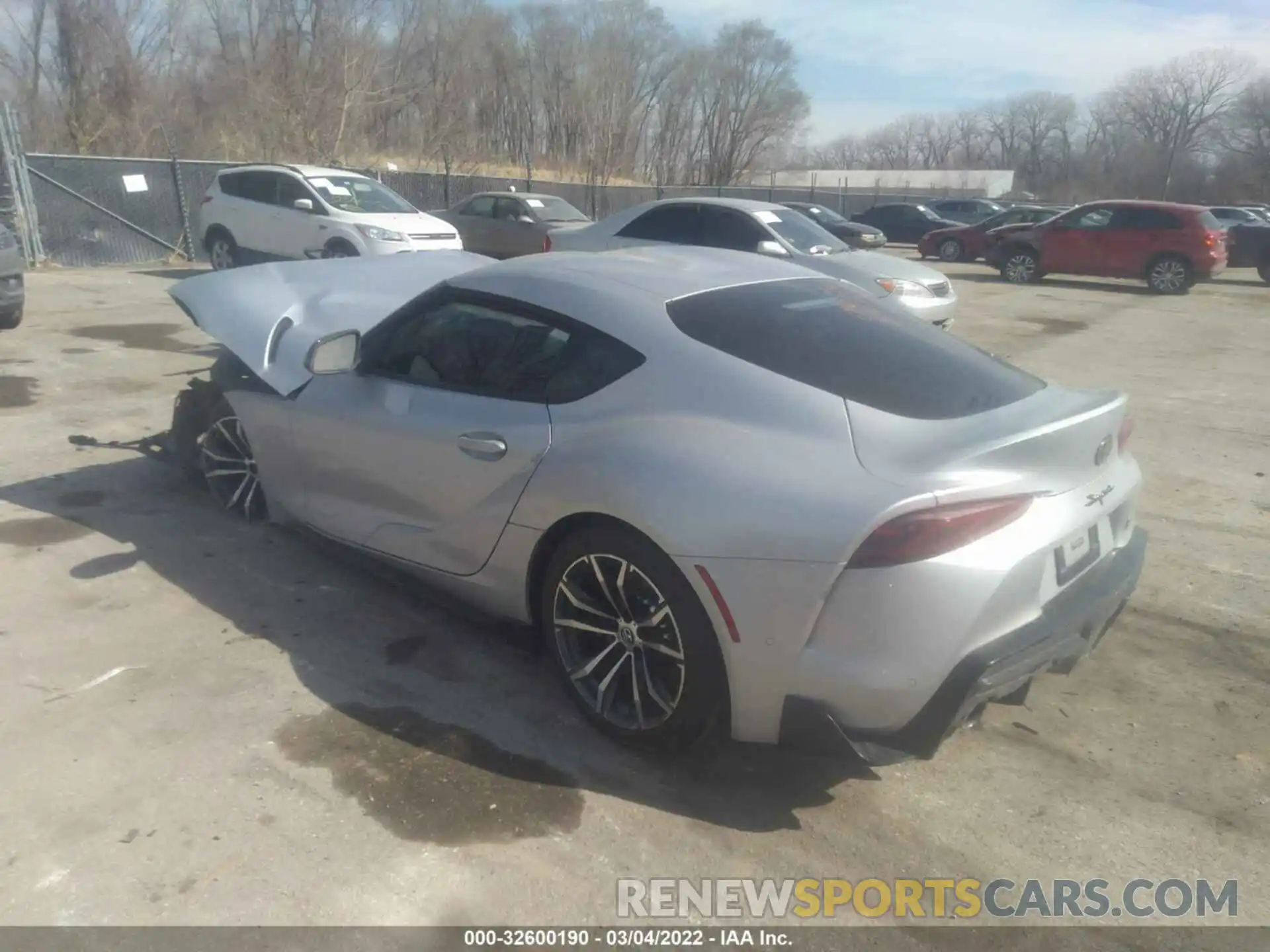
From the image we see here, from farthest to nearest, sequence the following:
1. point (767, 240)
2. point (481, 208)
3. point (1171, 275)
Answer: point (1171, 275) → point (481, 208) → point (767, 240)

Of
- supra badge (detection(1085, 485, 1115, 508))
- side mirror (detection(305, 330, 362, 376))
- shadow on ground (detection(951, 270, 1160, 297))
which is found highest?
side mirror (detection(305, 330, 362, 376))

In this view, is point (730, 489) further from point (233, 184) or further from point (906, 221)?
point (906, 221)

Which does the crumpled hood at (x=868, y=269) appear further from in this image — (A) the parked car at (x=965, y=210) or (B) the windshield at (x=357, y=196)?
(A) the parked car at (x=965, y=210)

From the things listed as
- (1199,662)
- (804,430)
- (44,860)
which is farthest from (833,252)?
(44,860)

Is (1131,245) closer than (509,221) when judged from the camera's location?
No

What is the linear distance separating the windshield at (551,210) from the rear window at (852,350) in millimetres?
14012

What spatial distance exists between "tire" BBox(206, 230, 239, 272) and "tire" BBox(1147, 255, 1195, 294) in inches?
645

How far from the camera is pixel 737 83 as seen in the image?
62656mm

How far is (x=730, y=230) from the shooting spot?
11047 millimetres

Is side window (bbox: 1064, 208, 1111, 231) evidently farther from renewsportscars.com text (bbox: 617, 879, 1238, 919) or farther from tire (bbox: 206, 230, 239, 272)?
renewsportscars.com text (bbox: 617, 879, 1238, 919)

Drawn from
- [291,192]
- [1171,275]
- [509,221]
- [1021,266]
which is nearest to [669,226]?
[291,192]

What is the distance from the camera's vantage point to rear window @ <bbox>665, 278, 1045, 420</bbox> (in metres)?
3.05

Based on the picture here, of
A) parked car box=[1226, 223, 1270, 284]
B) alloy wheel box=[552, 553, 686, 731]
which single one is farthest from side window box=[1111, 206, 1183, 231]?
alloy wheel box=[552, 553, 686, 731]

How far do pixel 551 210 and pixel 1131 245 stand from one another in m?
11.1
